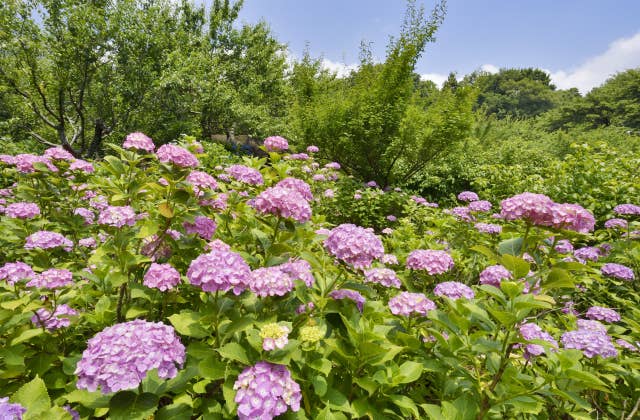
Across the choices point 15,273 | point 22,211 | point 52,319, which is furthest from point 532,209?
point 22,211

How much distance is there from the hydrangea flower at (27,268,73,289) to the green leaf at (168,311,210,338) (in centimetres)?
90

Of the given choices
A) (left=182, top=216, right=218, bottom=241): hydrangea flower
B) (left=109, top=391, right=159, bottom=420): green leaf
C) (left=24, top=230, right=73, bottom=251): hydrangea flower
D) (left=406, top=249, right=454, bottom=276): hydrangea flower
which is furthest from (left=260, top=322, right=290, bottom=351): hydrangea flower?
(left=24, top=230, right=73, bottom=251): hydrangea flower

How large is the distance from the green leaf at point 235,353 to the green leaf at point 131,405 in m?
0.25

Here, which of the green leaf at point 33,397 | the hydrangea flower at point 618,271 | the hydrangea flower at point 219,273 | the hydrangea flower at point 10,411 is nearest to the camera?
the hydrangea flower at point 10,411

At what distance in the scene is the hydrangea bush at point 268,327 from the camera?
111cm

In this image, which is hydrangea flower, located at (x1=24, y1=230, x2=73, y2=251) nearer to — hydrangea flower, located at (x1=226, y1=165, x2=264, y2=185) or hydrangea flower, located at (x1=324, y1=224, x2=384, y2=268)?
hydrangea flower, located at (x1=226, y1=165, x2=264, y2=185)

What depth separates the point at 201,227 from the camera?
186cm

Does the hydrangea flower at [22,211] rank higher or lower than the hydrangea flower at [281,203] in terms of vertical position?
lower

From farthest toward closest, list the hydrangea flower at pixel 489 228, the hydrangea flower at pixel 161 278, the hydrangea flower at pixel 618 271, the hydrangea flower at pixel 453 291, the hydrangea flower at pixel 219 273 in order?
the hydrangea flower at pixel 489 228 → the hydrangea flower at pixel 618 271 → the hydrangea flower at pixel 453 291 → the hydrangea flower at pixel 161 278 → the hydrangea flower at pixel 219 273

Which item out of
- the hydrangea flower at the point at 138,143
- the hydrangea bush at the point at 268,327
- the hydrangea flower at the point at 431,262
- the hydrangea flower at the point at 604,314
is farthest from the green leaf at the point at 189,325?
the hydrangea flower at the point at 604,314

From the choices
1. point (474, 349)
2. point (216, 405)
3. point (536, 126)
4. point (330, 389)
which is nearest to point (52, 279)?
point (216, 405)

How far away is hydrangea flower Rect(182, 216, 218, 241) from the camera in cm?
185

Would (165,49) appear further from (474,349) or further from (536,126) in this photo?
(536,126)

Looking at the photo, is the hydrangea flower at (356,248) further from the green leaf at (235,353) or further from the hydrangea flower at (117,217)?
the hydrangea flower at (117,217)
